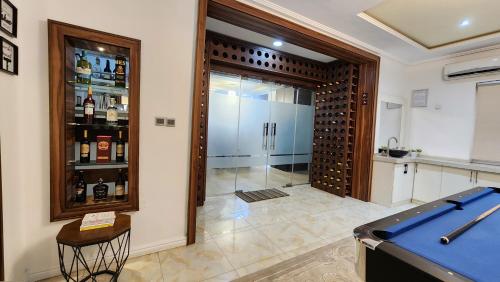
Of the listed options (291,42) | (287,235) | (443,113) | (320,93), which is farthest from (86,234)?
(443,113)

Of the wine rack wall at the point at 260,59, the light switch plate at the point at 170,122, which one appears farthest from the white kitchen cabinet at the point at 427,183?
the light switch plate at the point at 170,122

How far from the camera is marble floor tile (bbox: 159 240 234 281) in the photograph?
174 cm

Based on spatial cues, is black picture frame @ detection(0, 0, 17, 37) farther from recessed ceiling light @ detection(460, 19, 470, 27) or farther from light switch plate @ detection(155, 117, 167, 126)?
recessed ceiling light @ detection(460, 19, 470, 27)

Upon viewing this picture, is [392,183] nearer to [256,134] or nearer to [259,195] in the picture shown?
[259,195]

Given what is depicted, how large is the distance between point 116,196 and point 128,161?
37 centimetres

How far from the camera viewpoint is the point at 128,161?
1.85 m

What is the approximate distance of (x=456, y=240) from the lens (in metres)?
1.14

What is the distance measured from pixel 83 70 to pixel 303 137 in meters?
3.97

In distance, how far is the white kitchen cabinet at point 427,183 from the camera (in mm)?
3484

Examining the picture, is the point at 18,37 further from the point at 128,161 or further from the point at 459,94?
the point at 459,94

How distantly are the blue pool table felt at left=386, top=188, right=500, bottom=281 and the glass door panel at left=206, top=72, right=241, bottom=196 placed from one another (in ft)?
9.63

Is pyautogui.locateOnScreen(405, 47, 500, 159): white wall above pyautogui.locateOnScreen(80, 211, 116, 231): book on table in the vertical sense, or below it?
above

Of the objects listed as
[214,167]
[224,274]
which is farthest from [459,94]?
[224,274]

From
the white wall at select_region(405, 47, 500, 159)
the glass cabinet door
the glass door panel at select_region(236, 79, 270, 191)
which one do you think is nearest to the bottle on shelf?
the glass cabinet door
